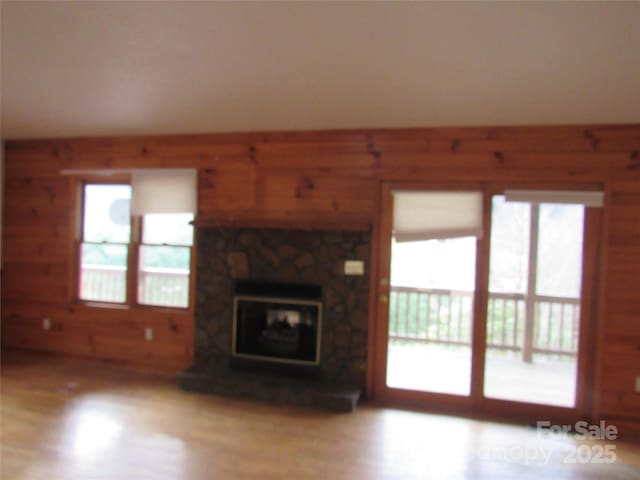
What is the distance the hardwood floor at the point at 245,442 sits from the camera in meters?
2.36

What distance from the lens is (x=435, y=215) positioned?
3381 mm

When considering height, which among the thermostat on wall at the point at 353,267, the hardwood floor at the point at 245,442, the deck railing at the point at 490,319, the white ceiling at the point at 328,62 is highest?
the white ceiling at the point at 328,62

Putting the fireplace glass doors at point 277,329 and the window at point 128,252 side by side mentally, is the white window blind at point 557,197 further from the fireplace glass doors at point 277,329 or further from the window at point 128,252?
the window at point 128,252

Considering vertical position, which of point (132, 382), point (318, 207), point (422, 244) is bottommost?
point (132, 382)

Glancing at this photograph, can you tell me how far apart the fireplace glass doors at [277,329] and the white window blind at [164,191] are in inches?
47.1

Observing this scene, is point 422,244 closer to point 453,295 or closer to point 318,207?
point 453,295

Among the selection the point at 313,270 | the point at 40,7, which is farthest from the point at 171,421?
the point at 40,7

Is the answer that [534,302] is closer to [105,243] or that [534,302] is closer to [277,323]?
[277,323]

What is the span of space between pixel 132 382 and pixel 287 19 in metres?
3.51

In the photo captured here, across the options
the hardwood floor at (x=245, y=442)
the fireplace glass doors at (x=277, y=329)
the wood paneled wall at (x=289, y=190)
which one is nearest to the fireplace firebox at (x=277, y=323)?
the fireplace glass doors at (x=277, y=329)

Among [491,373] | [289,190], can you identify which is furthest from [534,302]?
[289,190]

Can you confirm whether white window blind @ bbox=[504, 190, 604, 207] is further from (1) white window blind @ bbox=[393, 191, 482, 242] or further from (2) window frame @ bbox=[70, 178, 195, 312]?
(2) window frame @ bbox=[70, 178, 195, 312]

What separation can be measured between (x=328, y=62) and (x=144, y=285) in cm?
319

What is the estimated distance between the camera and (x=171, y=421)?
2934 mm
